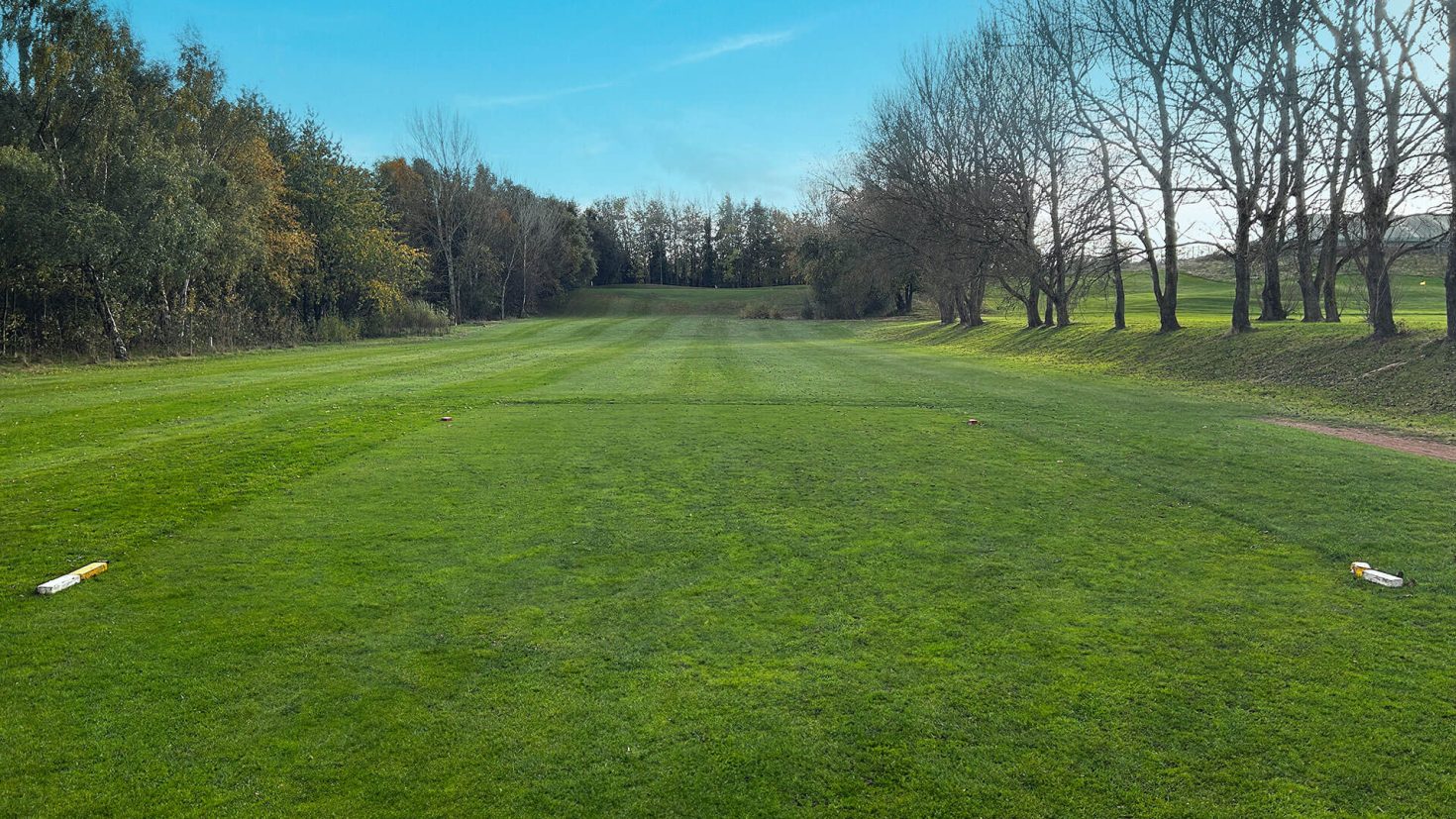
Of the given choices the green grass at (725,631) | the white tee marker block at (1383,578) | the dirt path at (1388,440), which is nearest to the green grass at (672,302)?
the dirt path at (1388,440)

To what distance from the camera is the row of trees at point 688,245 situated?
102500 millimetres

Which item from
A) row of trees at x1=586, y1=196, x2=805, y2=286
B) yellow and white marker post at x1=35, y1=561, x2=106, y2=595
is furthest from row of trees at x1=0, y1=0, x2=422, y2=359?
row of trees at x1=586, y1=196, x2=805, y2=286

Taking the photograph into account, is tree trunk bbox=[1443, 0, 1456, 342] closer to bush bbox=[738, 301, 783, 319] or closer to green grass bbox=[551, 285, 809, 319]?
bush bbox=[738, 301, 783, 319]

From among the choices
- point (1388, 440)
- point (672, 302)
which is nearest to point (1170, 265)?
point (1388, 440)

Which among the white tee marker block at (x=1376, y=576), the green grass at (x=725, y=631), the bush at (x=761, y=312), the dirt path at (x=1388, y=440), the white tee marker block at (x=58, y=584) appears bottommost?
the dirt path at (x=1388, y=440)

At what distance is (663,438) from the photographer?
1145cm

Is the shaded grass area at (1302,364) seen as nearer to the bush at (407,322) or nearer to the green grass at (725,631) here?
the green grass at (725,631)

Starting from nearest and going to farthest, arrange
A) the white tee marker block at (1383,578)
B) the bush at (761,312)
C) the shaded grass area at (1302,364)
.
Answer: the white tee marker block at (1383,578) → the shaded grass area at (1302,364) → the bush at (761,312)

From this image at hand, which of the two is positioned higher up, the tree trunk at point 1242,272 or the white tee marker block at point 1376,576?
the tree trunk at point 1242,272

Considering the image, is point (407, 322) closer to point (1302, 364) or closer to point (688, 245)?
point (1302, 364)

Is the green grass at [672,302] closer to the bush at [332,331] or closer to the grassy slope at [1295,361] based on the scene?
the bush at [332,331]

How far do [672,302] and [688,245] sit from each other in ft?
89.3

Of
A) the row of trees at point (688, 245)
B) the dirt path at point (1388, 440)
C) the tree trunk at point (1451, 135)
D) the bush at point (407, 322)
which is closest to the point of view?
the dirt path at point (1388, 440)

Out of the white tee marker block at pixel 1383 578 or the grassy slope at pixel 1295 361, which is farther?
the grassy slope at pixel 1295 361
